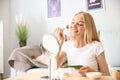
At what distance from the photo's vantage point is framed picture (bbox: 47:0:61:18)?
368 cm

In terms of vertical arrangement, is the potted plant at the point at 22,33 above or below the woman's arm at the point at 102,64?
above

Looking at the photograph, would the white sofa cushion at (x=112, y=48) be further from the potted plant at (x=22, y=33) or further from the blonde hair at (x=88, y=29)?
the potted plant at (x=22, y=33)

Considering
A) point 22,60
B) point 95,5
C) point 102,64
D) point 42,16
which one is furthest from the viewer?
point 42,16

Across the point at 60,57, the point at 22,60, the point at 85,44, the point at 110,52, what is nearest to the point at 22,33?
the point at 22,60

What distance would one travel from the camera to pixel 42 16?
3.93 metres

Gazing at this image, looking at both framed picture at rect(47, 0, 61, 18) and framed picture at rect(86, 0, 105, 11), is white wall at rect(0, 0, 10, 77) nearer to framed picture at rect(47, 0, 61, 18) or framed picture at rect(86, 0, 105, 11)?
framed picture at rect(47, 0, 61, 18)

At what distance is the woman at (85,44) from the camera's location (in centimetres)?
132

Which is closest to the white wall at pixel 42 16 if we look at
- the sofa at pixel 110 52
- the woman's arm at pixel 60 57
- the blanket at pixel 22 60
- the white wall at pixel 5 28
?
the white wall at pixel 5 28

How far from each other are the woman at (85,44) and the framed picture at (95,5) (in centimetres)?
193

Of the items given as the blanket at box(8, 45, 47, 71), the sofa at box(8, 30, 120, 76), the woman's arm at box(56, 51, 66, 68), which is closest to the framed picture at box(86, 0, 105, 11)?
the sofa at box(8, 30, 120, 76)

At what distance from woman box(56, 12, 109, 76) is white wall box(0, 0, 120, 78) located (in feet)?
6.06

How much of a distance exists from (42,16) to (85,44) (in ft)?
8.70

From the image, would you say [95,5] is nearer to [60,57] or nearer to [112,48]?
[112,48]

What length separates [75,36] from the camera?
1.35 m
